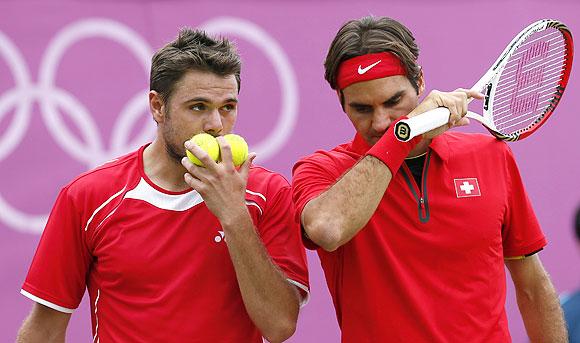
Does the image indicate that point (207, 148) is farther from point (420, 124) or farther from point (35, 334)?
point (35, 334)

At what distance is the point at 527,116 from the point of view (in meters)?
4.98

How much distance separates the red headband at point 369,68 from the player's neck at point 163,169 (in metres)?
0.90

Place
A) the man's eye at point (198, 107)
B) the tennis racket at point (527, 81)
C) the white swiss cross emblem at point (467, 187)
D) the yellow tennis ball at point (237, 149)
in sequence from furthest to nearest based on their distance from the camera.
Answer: the tennis racket at point (527, 81), the man's eye at point (198, 107), the white swiss cross emblem at point (467, 187), the yellow tennis ball at point (237, 149)

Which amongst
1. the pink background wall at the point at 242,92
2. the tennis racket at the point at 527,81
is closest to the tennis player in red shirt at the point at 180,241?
the tennis racket at the point at 527,81

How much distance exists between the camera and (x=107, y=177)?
4.68 meters

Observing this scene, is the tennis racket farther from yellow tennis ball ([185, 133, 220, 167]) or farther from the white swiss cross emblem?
yellow tennis ball ([185, 133, 220, 167])

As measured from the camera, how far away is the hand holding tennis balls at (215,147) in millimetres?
4309

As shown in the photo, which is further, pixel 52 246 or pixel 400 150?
pixel 52 246

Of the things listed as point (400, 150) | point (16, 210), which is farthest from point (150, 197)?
point (16, 210)

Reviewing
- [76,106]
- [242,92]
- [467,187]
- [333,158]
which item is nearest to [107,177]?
[333,158]

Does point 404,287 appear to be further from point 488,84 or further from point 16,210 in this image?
point 16,210

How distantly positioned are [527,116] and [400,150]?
1.06m

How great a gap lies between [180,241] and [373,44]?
129 centimetres

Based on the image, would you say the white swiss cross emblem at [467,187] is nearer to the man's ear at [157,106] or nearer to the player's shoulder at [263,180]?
the player's shoulder at [263,180]
